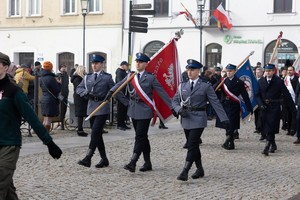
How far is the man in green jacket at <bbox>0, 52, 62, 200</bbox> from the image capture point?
17.5 ft

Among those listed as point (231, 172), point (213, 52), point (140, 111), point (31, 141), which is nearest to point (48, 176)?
point (140, 111)

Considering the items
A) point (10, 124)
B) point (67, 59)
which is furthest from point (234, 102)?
point (67, 59)

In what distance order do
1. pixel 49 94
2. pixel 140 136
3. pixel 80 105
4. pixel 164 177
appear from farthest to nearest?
pixel 80 105 → pixel 49 94 → pixel 140 136 → pixel 164 177

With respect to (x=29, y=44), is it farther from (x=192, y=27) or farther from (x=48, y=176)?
(x=48, y=176)

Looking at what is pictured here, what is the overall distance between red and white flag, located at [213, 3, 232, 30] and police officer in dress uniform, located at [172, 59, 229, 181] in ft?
85.3

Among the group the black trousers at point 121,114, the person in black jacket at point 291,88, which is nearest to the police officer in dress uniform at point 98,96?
the black trousers at point 121,114

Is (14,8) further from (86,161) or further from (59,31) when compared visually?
(86,161)

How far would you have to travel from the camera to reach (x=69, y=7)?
40.9m

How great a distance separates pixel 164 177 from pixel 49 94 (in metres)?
5.63

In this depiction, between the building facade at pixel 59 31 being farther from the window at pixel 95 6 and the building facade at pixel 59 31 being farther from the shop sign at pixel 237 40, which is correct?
Result: the shop sign at pixel 237 40

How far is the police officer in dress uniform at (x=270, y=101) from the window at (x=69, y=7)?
29.8 metres

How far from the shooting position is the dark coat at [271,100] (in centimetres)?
1223

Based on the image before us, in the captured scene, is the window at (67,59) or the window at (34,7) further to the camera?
the window at (34,7)

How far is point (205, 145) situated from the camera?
1380 cm
